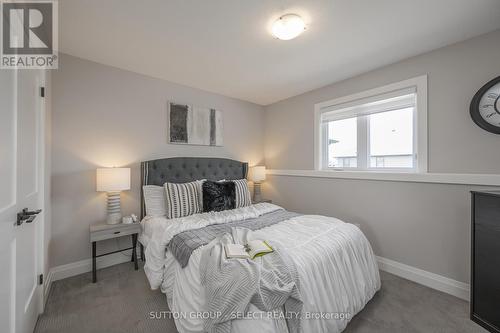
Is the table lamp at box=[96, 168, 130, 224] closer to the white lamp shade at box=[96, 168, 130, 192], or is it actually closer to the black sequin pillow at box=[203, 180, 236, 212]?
the white lamp shade at box=[96, 168, 130, 192]

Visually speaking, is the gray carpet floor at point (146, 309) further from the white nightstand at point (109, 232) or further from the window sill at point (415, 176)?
the window sill at point (415, 176)

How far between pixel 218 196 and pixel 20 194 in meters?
1.73

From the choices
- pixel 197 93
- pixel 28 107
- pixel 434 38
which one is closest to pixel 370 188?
pixel 434 38

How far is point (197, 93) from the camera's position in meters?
3.25

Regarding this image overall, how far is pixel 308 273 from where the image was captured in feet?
4.39

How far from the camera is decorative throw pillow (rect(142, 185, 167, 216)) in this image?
2.50 meters

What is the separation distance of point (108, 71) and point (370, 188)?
356 cm

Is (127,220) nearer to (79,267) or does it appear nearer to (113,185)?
(113,185)

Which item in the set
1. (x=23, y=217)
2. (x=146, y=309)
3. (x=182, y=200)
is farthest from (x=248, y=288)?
(x=182, y=200)

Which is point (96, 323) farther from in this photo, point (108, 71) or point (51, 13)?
point (108, 71)

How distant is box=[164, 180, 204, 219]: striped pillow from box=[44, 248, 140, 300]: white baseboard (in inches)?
34.4

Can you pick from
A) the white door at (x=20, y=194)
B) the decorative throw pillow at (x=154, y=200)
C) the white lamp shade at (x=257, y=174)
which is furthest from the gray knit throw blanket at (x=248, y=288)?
the white lamp shade at (x=257, y=174)

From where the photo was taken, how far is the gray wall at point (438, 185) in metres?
1.91

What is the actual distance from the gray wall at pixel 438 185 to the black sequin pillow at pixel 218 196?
146 cm
